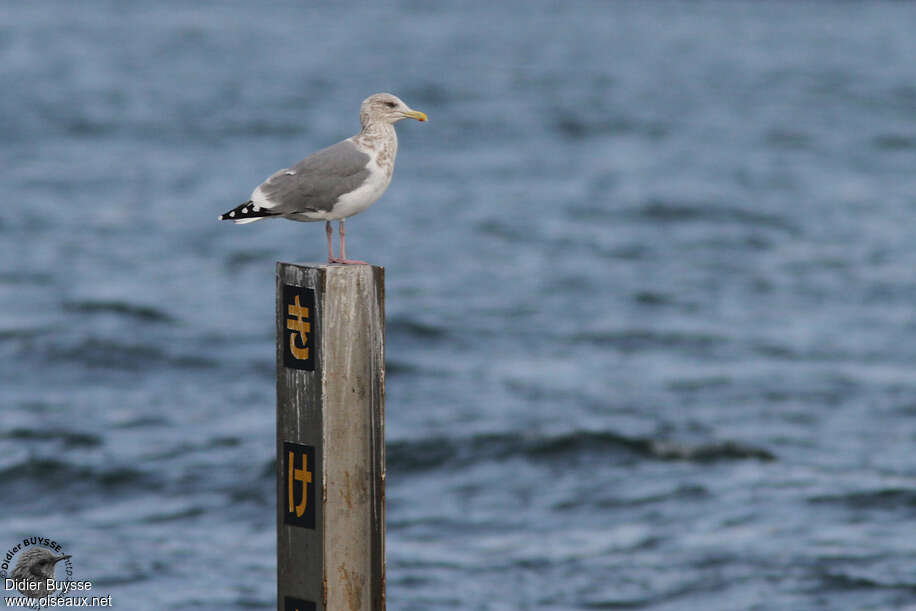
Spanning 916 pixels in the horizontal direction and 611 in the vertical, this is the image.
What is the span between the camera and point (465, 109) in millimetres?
46219

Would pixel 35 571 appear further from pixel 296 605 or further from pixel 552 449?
pixel 552 449

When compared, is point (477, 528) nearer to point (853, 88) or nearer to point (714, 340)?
point (714, 340)

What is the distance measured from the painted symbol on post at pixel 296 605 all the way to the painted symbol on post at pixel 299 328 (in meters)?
1.04

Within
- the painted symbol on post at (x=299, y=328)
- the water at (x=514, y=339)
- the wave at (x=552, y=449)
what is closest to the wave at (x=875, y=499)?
the water at (x=514, y=339)

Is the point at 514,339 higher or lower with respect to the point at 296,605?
higher

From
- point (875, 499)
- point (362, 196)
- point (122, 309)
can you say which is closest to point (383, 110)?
point (362, 196)

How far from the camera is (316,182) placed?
21.8 ft

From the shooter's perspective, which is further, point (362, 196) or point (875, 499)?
point (875, 499)

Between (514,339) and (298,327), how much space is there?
13824 millimetres

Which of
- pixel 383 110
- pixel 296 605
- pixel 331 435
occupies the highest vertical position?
pixel 383 110

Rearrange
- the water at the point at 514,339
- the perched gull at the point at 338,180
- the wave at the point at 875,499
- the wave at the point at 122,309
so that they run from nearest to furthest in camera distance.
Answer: the perched gull at the point at 338,180 < the water at the point at 514,339 < the wave at the point at 875,499 < the wave at the point at 122,309

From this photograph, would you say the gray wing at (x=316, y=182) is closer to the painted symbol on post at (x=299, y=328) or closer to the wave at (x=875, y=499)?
the painted symbol on post at (x=299, y=328)

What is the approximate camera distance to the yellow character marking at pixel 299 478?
6.48 metres

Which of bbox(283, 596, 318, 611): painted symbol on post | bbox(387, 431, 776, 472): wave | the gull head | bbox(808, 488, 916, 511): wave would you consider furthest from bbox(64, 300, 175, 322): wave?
bbox(283, 596, 318, 611): painted symbol on post
